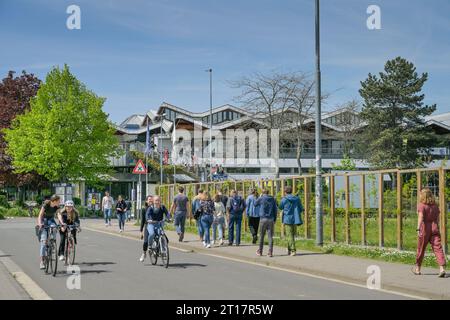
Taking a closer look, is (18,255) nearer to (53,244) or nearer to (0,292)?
(53,244)

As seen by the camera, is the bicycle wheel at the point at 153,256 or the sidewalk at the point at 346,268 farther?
the bicycle wheel at the point at 153,256

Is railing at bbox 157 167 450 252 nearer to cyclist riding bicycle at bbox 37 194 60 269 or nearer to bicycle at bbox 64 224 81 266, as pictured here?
bicycle at bbox 64 224 81 266

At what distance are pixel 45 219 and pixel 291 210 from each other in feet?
20.1

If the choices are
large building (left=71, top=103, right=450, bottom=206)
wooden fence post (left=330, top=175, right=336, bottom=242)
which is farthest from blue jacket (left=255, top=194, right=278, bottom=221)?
large building (left=71, top=103, right=450, bottom=206)

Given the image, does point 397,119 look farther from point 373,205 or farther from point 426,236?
point 426,236

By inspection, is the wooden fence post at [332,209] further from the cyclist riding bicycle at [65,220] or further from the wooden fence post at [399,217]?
the cyclist riding bicycle at [65,220]

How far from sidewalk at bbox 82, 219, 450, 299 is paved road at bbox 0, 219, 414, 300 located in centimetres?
49

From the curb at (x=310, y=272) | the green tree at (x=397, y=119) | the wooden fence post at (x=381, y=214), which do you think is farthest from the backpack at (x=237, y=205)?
the green tree at (x=397, y=119)

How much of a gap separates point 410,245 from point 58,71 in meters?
45.5

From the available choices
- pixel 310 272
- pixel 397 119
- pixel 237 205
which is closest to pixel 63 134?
pixel 397 119

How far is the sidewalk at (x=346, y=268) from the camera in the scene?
11.2m

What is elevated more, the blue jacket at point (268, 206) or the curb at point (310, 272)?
the blue jacket at point (268, 206)

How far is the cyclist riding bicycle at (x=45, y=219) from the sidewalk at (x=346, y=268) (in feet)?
13.5

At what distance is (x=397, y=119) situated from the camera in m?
63.2
